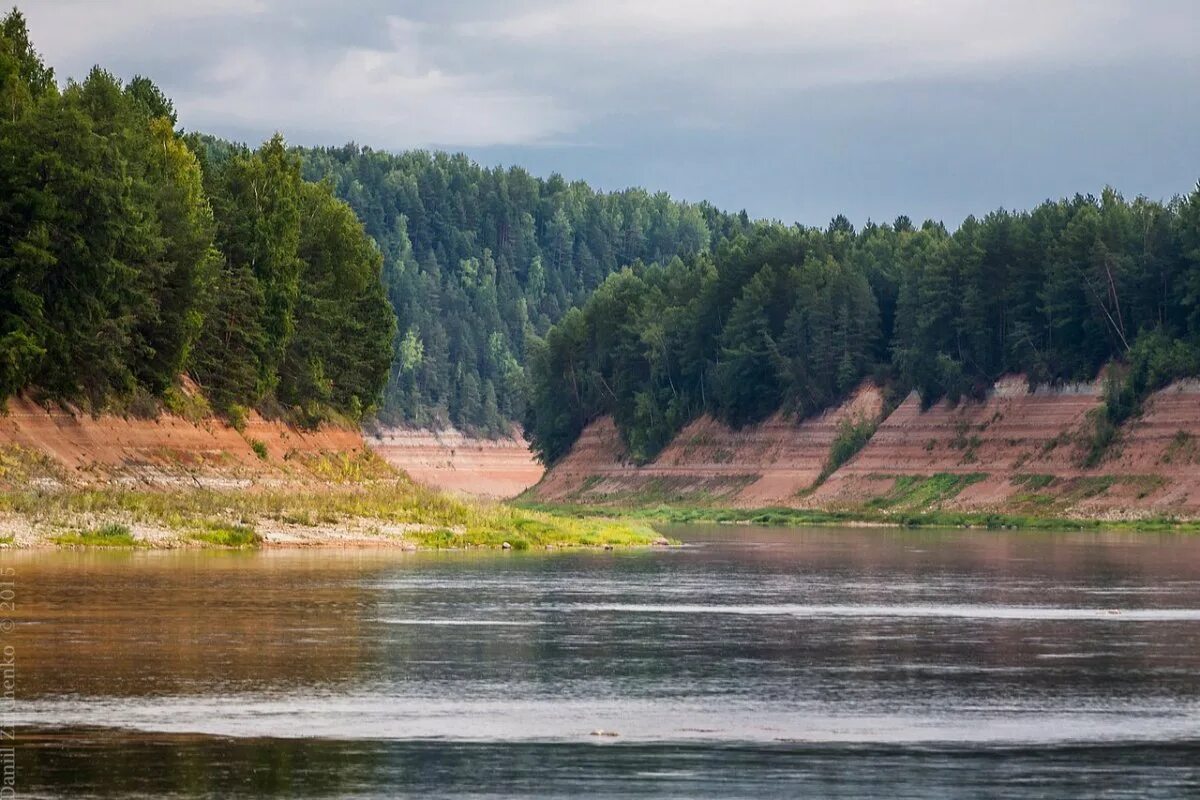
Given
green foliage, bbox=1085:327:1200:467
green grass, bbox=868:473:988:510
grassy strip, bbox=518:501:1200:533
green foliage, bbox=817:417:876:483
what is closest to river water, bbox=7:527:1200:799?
grassy strip, bbox=518:501:1200:533

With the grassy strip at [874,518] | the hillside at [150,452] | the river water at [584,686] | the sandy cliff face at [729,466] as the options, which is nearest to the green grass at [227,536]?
the hillside at [150,452]

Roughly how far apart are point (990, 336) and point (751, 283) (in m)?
31.1

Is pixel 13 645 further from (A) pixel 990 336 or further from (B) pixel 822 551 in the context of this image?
(A) pixel 990 336

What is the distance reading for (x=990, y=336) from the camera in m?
165

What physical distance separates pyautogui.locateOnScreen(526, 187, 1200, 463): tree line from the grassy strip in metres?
12.4

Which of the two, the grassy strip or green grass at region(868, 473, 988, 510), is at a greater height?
green grass at region(868, 473, 988, 510)

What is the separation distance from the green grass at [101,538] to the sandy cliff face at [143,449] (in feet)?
17.6

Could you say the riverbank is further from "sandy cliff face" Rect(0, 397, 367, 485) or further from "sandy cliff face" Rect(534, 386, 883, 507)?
"sandy cliff face" Rect(534, 386, 883, 507)

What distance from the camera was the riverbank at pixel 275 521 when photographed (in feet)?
227

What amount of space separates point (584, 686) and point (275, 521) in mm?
46344

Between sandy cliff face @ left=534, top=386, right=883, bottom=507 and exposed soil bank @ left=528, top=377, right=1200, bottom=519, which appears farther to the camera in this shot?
sandy cliff face @ left=534, top=386, right=883, bottom=507

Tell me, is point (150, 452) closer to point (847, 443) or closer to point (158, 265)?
point (158, 265)

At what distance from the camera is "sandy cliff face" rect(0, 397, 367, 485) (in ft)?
258

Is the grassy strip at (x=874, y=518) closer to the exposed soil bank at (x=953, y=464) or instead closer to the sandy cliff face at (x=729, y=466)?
the exposed soil bank at (x=953, y=464)
